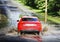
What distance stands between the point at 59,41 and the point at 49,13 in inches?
1048

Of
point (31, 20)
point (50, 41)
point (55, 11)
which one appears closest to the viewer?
point (50, 41)

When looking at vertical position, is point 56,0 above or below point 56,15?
above

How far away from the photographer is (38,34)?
20.2 meters

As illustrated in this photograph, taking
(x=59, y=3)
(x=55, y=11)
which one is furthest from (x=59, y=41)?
(x=55, y=11)

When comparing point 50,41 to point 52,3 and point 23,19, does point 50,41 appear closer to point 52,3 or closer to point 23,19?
point 23,19

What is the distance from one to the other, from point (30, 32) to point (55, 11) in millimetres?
21518

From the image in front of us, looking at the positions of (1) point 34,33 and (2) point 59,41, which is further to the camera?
(1) point 34,33

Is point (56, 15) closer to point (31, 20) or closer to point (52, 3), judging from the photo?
point (52, 3)

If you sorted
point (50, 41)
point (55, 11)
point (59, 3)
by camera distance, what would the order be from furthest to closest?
point (55, 11) → point (59, 3) → point (50, 41)

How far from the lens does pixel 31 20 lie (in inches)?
Result: 786

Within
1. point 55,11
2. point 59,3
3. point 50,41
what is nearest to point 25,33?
point 50,41

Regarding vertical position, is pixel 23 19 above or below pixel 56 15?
above

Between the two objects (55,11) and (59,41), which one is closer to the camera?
(59,41)

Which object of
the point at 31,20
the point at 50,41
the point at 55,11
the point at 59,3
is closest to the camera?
the point at 50,41
